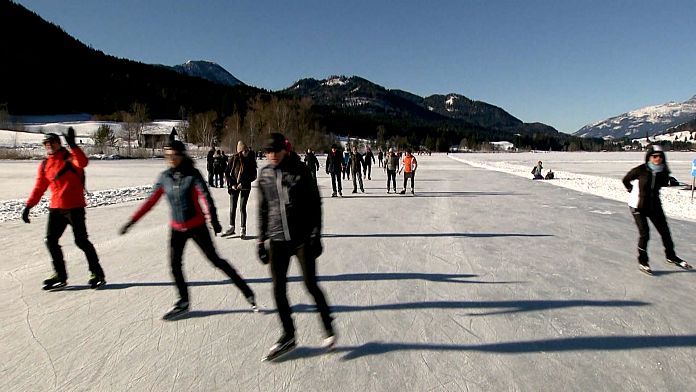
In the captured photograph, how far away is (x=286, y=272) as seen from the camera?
253 centimetres

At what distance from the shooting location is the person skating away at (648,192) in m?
4.07

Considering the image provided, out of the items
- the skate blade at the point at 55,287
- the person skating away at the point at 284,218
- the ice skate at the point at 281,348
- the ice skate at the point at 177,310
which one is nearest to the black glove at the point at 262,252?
the person skating away at the point at 284,218

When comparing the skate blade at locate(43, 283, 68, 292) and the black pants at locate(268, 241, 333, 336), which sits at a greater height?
the black pants at locate(268, 241, 333, 336)

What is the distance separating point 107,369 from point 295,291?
66.6 inches

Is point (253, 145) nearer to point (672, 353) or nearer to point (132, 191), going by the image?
point (132, 191)

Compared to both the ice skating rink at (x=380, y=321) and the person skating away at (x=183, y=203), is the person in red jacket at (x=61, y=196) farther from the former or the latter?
the person skating away at (x=183, y=203)

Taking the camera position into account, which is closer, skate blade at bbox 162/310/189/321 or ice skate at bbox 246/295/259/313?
skate blade at bbox 162/310/189/321

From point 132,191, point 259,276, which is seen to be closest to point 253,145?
point 132,191

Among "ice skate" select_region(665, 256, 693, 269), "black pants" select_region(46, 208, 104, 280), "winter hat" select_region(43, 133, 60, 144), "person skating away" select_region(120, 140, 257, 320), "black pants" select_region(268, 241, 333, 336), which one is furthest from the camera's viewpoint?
"ice skate" select_region(665, 256, 693, 269)

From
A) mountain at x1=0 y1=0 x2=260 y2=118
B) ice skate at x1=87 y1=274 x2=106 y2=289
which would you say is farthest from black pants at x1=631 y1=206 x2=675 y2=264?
mountain at x1=0 y1=0 x2=260 y2=118

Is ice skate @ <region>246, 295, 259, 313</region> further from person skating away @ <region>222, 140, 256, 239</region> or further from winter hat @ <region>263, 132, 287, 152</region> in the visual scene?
person skating away @ <region>222, 140, 256, 239</region>

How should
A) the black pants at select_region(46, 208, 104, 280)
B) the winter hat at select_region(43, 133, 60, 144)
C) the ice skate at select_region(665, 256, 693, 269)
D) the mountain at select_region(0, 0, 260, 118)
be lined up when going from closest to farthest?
the winter hat at select_region(43, 133, 60, 144), the black pants at select_region(46, 208, 104, 280), the ice skate at select_region(665, 256, 693, 269), the mountain at select_region(0, 0, 260, 118)

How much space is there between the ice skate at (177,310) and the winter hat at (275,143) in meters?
1.78

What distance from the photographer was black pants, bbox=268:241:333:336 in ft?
8.16
